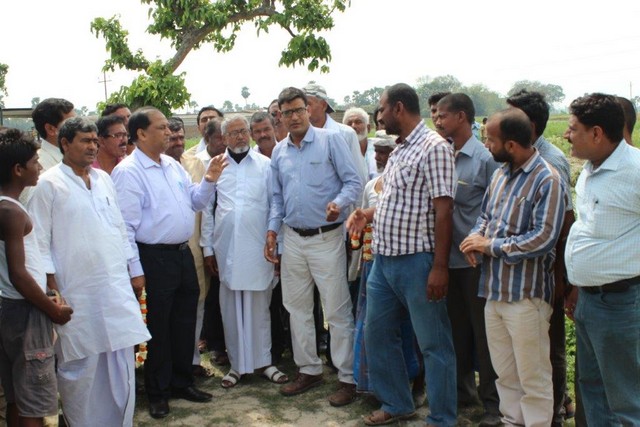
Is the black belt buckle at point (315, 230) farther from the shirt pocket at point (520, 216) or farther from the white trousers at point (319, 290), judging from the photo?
the shirt pocket at point (520, 216)

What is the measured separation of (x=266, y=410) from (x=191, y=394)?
65cm

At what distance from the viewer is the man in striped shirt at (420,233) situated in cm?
395

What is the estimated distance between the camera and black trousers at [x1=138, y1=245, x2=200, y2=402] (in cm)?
481

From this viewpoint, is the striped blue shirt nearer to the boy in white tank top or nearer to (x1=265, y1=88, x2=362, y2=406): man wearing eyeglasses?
(x1=265, y1=88, x2=362, y2=406): man wearing eyeglasses

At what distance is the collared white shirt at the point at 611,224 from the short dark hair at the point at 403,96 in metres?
1.24

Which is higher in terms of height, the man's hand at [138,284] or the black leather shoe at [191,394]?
the man's hand at [138,284]

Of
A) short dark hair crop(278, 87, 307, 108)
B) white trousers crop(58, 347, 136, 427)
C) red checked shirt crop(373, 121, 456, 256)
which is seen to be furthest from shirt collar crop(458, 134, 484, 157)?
white trousers crop(58, 347, 136, 427)

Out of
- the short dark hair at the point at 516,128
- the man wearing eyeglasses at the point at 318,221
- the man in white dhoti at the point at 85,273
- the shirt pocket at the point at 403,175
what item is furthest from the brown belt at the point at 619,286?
the man in white dhoti at the point at 85,273

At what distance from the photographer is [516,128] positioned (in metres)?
3.66

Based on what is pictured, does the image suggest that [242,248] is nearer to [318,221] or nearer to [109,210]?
[318,221]

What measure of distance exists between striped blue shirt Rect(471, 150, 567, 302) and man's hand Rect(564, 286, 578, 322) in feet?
0.44

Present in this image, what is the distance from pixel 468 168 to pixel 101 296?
251cm

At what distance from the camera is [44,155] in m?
4.76

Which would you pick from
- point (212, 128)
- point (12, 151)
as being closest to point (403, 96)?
point (12, 151)
